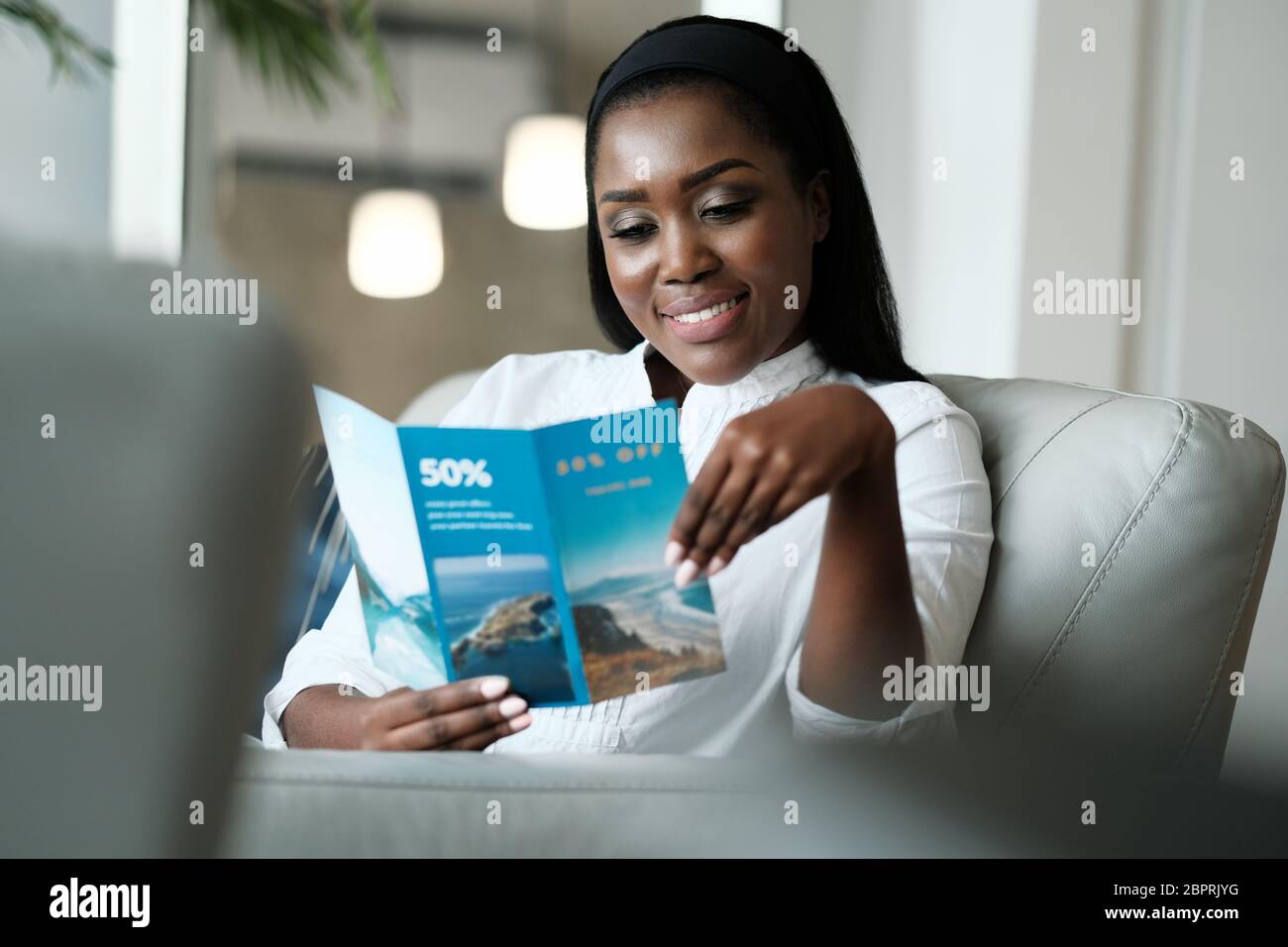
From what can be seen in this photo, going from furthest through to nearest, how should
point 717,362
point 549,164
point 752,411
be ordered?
point 549,164 → point 717,362 → point 752,411

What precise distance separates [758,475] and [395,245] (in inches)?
98.8

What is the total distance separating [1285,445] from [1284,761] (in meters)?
0.56

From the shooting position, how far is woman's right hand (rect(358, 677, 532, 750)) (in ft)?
3.51

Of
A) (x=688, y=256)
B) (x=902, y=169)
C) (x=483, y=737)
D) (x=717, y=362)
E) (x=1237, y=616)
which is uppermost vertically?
(x=902, y=169)

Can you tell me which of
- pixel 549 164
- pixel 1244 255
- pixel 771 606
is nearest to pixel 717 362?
pixel 771 606

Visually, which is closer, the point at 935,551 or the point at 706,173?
the point at 935,551

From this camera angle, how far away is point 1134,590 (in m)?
1.11

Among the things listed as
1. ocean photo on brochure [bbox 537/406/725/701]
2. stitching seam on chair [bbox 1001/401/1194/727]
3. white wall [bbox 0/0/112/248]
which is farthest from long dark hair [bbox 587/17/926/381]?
white wall [bbox 0/0/112/248]

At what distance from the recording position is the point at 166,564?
0.38 meters

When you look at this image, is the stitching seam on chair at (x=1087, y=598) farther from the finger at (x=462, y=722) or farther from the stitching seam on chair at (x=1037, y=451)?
the finger at (x=462, y=722)

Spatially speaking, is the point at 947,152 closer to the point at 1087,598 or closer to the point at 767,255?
the point at 767,255

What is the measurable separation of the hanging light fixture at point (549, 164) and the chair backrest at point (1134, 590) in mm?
2257

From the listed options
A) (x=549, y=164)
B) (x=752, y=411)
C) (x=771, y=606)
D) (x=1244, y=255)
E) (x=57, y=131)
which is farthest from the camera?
(x=549, y=164)
